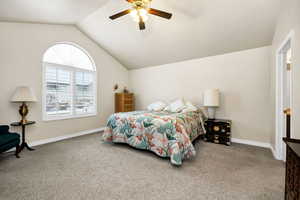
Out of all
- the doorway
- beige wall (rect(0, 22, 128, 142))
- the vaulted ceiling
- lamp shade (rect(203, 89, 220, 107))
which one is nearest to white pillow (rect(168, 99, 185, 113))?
lamp shade (rect(203, 89, 220, 107))

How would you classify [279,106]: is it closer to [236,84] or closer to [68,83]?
[236,84]

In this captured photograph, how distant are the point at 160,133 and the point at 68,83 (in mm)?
3103

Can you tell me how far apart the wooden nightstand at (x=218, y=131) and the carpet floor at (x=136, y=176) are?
14.7 inches

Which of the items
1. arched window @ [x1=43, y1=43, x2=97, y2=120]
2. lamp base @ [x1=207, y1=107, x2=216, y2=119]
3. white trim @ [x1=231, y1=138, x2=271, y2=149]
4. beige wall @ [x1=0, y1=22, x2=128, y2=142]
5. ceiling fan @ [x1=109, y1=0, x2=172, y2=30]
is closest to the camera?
ceiling fan @ [x1=109, y1=0, x2=172, y2=30]

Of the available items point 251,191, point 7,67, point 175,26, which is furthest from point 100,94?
point 251,191

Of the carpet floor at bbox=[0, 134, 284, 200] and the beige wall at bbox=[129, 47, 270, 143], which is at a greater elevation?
the beige wall at bbox=[129, 47, 270, 143]

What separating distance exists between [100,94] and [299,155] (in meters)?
4.71

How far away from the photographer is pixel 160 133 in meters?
2.56

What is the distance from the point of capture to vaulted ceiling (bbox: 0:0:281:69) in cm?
256

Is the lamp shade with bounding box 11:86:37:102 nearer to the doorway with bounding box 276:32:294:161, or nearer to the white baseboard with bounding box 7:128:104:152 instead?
the white baseboard with bounding box 7:128:104:152

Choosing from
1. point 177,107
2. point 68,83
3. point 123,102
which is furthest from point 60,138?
point 177,107

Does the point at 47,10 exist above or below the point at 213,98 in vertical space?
above

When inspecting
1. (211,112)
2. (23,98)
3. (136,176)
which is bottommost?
(136,176)

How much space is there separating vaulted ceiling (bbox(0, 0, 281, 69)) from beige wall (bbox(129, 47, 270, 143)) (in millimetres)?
257
